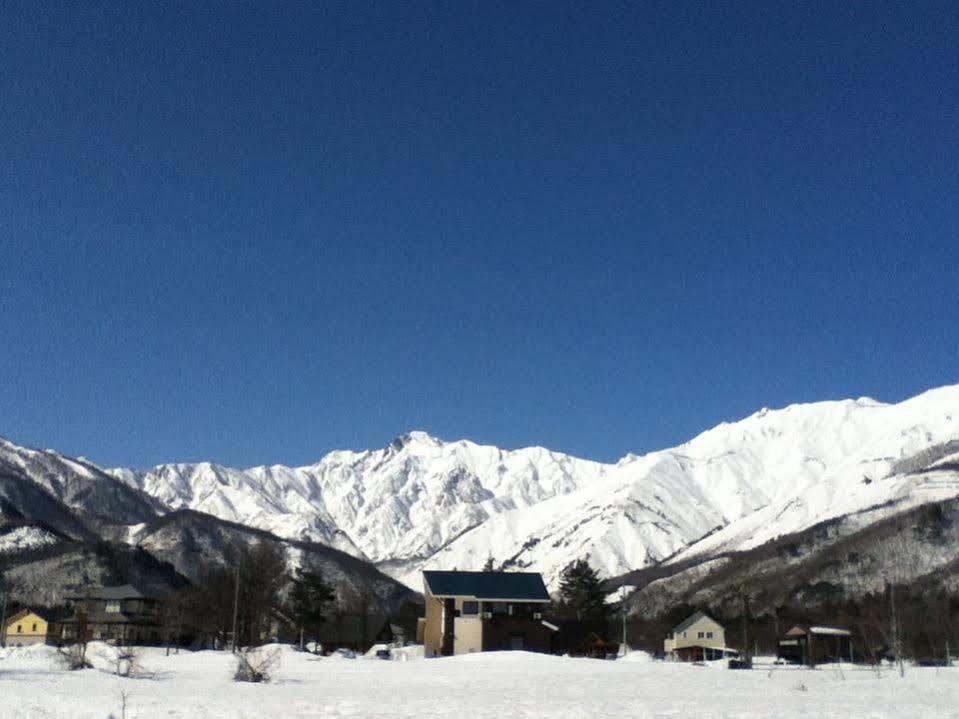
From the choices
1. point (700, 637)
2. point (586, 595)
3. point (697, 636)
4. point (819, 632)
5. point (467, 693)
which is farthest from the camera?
point (697, 636)

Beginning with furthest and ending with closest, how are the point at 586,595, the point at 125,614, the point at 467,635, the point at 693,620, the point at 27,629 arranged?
the point at 27,629
the point at 693,620
the point at 125,614
the point at 586,595
the point at 467,635

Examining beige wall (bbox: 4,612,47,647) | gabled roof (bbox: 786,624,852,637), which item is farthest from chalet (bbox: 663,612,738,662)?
beige wall (bbox: 4,612,47,647)

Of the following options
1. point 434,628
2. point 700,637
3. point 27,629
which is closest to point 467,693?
point 434,628

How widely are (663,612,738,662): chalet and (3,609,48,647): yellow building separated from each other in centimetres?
7085

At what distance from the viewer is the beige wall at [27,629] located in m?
121

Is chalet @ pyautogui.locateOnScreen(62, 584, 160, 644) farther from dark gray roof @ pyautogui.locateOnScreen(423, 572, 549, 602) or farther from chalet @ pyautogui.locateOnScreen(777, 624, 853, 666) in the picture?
chalet @ pyautogui.locateOnScreen(777, 624, 853, 666)

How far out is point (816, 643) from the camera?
101m

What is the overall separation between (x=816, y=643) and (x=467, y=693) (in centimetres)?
7497

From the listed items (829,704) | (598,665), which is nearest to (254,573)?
(598,665)

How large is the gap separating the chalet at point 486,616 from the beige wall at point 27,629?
5598 cm

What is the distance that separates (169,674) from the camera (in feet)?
149

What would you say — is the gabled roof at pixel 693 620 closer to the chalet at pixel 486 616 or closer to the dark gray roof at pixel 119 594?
the chalet at pixel 486 616

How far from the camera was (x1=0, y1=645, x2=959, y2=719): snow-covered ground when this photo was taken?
28.2m

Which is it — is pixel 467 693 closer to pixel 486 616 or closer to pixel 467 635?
pixel 486 616
